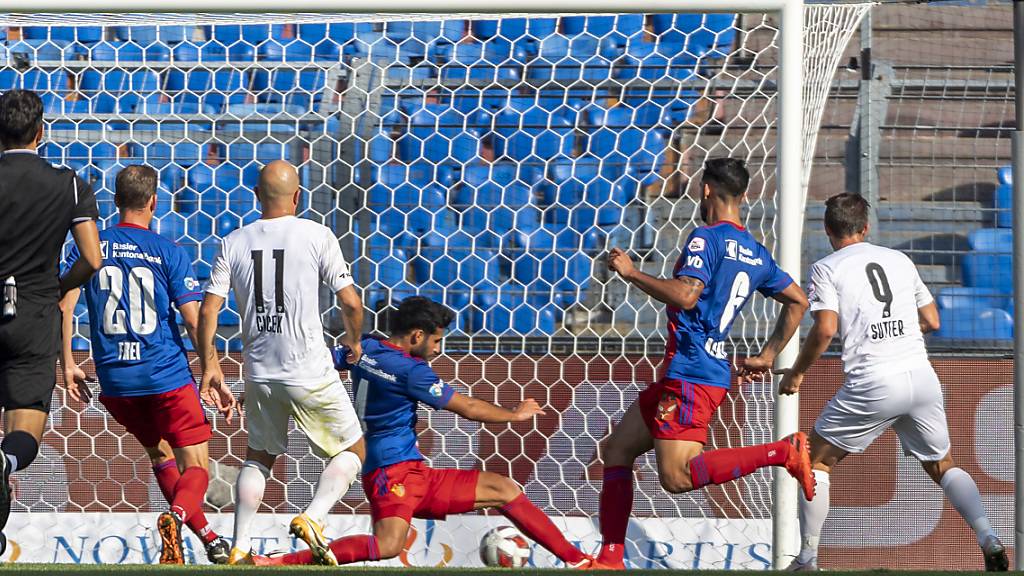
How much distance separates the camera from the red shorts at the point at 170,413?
4.71 m

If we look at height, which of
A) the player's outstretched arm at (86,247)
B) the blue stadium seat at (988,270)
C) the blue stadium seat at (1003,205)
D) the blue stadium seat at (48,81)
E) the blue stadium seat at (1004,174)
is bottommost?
the player's outstretched arm at (86,247)

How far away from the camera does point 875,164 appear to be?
657 cm

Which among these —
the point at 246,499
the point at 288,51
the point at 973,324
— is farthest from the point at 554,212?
the point at 246,499

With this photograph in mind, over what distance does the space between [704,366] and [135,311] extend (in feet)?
6.82

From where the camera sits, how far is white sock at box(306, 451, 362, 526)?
4.30m

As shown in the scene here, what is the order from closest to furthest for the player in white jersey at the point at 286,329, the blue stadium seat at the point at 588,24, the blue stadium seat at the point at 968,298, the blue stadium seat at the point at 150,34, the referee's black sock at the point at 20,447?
1. the referee's black sock at the point at 20,447
2. the player in white jersey at the point at 286,329
3. the blue stadium seat at the point at 968,298
4. the blue stadium seat at the point at 150,34
5. the blue stadium seat at the point at 588,24

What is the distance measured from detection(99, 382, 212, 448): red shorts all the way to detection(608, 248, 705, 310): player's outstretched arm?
1.66 m

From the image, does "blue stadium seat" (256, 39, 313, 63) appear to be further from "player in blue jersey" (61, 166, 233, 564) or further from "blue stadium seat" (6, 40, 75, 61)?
"player in blue jersey" (61, 166, 233, 564)

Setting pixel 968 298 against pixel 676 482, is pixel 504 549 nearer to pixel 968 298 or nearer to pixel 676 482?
pixel 676 482

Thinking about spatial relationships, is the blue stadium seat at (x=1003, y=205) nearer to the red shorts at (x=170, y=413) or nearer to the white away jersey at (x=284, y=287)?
the white away jersey at (x=284, y=287)

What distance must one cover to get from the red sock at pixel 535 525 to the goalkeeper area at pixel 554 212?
83 centimetres

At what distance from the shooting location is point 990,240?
22.4 feet

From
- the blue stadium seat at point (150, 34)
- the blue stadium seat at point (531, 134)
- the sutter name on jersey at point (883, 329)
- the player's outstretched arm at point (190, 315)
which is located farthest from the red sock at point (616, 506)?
the blue stadium seat at point (150, 34)

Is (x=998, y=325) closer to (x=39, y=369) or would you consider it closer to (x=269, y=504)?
(x=269, y=504)
